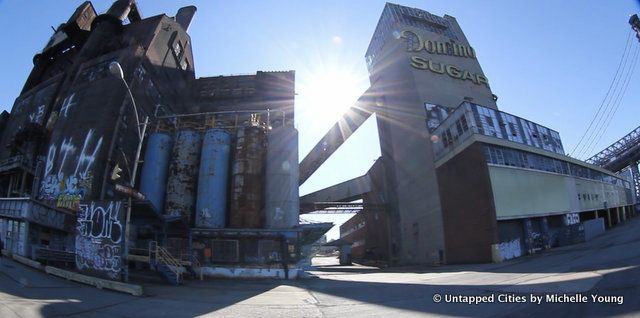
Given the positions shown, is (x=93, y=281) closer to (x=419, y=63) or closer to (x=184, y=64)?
(x=184, y=64)

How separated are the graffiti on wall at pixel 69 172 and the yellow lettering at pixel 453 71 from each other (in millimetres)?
43261

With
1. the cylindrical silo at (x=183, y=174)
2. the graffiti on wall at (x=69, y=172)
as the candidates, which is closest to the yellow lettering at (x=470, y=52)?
the cylindrical silo at (x=183, y=174)

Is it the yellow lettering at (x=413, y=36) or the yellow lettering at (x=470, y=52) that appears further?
the yellow lettering at (x=470, y=52)

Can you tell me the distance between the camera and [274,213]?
32.2m

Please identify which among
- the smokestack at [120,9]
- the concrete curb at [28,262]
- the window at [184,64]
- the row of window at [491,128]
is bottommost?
the concrete curb at [28,262]

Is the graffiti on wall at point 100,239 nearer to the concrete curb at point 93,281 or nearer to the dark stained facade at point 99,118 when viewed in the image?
the dark stained facade at point 99,118

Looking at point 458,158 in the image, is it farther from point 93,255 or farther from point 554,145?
point 93,255

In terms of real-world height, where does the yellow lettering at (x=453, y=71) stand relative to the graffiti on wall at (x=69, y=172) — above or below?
above

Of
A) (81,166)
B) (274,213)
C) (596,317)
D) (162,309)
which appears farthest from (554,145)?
(81,166)

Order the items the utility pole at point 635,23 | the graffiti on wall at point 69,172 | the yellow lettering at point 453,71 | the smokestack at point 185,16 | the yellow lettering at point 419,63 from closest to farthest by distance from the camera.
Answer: the graffiti on wall at point 69,172 < the utility pole at point 635,23 < the yellow lettering at point 419,63 < the yellow lettering at point 453,71 < the smokestack at point 185,16

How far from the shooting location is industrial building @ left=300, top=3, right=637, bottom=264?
107ft

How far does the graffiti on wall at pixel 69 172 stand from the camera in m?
30.9

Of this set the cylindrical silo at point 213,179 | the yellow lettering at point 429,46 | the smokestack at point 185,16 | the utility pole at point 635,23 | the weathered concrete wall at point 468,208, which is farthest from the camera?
the smokestack at point 185,16

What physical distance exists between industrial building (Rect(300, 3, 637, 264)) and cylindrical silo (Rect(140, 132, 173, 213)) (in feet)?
77.9
